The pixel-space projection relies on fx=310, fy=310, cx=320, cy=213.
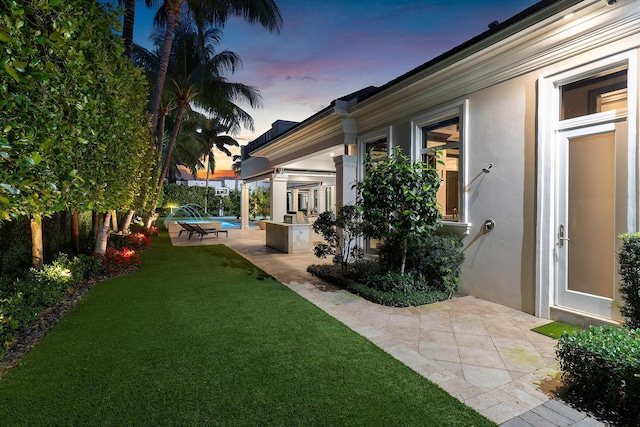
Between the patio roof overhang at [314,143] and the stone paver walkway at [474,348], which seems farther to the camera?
the patio roof overhang at [314,143]

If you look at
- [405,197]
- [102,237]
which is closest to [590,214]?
[405,197]

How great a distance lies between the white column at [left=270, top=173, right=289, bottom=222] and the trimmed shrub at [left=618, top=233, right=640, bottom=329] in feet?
40.9

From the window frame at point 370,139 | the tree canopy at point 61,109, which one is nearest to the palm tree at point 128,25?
the tree canopy at point 61,109

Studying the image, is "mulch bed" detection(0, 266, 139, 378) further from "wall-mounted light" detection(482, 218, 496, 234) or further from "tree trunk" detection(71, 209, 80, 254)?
"wall-mounted light" detection(482, 218, 496, 234)

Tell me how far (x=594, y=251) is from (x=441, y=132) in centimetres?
343

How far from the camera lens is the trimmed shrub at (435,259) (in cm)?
552

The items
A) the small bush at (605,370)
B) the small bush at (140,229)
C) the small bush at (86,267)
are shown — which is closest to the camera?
the small bush at (605,370)

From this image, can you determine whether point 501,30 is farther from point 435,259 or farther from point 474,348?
point 474,348

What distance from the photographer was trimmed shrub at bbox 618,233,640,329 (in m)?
3.13

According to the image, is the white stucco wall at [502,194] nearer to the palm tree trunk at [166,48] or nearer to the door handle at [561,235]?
the door handle at [561,235]

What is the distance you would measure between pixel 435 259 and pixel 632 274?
2.63m

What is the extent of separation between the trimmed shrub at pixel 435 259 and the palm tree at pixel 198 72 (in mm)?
9774

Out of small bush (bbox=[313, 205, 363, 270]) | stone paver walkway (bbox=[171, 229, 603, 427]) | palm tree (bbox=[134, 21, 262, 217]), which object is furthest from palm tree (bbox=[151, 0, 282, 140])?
stone paver walkway (bbox=[171, 229, 603, 427])

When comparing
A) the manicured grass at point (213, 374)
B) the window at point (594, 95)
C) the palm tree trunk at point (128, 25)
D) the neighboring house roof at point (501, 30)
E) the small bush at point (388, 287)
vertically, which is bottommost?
the manicured grass at point (213, 374)
